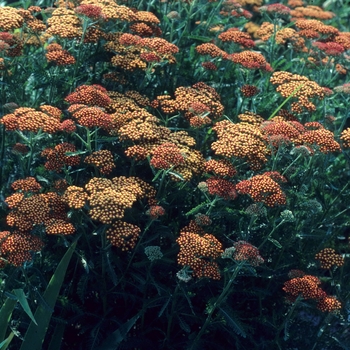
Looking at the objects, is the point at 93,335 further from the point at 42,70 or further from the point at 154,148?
the point at 42,70

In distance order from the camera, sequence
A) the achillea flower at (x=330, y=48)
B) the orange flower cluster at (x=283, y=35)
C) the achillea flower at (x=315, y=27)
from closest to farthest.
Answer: the achillea flower at (x=330, y=48), the achillea flower at (x=315, y=27), the orange flower cluster at (x=283, y=35)

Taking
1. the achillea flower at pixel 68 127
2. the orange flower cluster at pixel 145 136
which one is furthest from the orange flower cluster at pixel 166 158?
the achillea flower at pixel 68 127

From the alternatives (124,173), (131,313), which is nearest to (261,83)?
(124,173)

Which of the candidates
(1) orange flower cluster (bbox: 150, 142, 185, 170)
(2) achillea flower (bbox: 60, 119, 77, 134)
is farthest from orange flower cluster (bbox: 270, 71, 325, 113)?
(2) achillea flower (bbox: 60, 119, 77, 134)

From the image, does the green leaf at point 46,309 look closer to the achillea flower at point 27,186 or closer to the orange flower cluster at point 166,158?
the achillea flower at point 27,186

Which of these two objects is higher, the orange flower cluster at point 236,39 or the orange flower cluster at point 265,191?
the orange flower cluster at point 236,39

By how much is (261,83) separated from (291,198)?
144 cm

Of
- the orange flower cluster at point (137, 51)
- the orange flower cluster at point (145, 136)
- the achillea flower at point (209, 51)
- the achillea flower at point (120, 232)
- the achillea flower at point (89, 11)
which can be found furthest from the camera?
the achillea flower at point (209, 51)

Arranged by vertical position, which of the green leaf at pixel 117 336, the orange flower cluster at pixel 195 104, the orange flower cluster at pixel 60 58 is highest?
the orange flower cluster at pixel 60 58

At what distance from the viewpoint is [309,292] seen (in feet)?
12.8

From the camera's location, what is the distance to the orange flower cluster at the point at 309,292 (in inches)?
154

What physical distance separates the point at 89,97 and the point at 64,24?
Result: 0.77m

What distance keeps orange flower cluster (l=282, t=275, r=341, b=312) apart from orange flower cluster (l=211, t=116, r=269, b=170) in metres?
0.77

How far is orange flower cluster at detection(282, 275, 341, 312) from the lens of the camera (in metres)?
3.90
